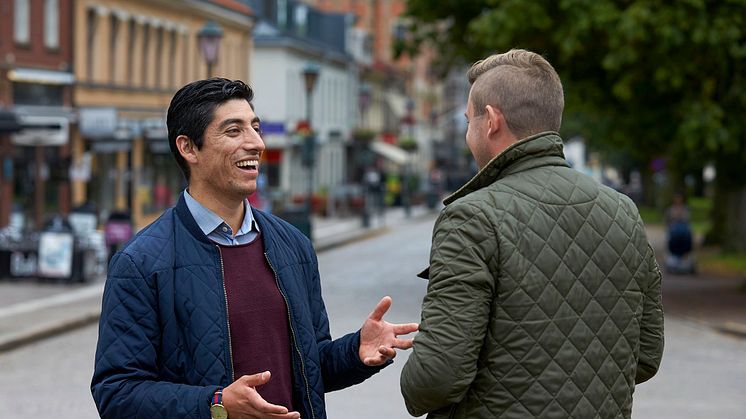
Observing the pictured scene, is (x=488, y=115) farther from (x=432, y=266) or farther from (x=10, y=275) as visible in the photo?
(x=10, y=275)

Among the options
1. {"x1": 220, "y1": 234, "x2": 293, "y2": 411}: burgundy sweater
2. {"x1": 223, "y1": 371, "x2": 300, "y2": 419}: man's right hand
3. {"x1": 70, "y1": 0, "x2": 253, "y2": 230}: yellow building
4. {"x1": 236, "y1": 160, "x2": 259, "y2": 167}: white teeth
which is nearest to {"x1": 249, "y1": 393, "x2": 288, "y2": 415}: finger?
{"x1": 223, "y1": 371, "x2": 300, "y2": 419}: man's right hand

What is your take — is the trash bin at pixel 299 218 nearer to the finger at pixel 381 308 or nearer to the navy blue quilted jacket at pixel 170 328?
the finger at pixel 381 308

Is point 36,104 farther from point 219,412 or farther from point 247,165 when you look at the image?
point 219,412

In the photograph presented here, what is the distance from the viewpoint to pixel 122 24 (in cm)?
3875

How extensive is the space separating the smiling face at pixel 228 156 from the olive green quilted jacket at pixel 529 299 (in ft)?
1.85

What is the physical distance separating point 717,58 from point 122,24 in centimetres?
2220

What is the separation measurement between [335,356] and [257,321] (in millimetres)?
415

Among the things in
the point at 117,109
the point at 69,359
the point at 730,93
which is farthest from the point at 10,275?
the point at 117,109

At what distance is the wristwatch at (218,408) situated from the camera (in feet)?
12.6

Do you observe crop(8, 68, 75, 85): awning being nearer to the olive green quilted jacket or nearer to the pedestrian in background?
the pedestrian in background

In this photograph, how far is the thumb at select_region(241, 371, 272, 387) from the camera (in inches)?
146

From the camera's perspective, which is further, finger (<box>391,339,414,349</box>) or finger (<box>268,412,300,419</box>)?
finger (<box>391,339,414,349</box>)

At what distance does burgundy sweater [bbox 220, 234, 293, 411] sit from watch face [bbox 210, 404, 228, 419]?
0.19 metres

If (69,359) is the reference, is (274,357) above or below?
above
